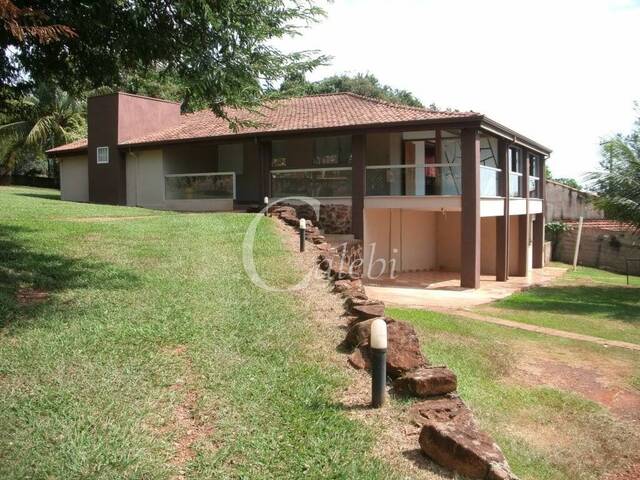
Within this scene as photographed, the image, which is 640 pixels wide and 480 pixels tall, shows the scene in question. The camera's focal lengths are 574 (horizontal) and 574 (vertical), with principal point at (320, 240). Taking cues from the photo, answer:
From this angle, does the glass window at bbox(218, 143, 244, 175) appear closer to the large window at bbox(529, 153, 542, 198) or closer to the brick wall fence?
the large window at bbox(529, 153, 542, 198)

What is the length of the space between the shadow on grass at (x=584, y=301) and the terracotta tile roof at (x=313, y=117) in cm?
513

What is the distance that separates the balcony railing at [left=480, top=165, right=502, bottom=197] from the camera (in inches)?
668

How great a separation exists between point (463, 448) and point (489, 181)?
14660 mm

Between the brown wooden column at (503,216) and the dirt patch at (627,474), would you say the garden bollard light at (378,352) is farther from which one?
the brown wooden column at (503,216)

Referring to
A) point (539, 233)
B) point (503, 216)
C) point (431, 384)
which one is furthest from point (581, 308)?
point (539, 233)

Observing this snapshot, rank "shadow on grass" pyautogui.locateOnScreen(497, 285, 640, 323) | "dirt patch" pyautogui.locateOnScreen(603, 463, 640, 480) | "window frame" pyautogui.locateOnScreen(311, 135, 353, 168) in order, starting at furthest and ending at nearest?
"window frame" pyautogui.locateOnScreen(311, 135, 353, 168) < "shadow on grass" pyautogui.locateOnScreen(497, 285, 640, 323) < "dirt patch" pyautogui.locateOnScreen(603, 463, 640, 480)

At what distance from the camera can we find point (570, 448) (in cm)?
531

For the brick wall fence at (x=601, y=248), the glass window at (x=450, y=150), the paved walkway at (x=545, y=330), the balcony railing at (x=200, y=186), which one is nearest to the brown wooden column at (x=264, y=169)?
the balcony railing at (x=200, y=186)

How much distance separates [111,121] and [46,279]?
17.3m

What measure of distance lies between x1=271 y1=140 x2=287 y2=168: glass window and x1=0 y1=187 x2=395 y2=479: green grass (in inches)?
475

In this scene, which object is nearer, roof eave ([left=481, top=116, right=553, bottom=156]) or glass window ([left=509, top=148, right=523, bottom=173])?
roof eave ([left=481, top=116, right=553, bottom=156])

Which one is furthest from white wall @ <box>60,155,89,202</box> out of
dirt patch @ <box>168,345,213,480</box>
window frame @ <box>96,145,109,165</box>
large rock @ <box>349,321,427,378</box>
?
dirt patch @ <box>168,345,213,480</box>

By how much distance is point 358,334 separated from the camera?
620 centimetres

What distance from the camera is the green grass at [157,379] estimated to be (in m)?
3.94
